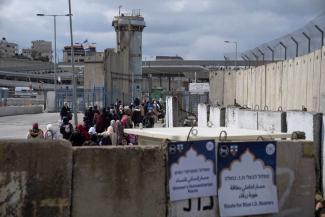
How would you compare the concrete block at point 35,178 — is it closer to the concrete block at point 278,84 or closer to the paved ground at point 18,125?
the concrete block at point 278,84

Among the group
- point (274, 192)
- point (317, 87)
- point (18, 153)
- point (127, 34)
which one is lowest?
point (274, 192)

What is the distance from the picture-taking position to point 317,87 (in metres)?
13.0

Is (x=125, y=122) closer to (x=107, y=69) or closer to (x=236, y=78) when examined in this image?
(x=236, y=78)

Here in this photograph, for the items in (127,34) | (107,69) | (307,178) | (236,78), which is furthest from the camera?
(127,34)

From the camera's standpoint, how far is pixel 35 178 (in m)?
6.49

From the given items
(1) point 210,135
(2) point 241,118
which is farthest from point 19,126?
(1) point 210,135

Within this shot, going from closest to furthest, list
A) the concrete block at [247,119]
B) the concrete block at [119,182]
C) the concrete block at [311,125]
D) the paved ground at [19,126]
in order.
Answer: the concrete block at [119,182], the concrete block at [311,125], the concrete block at [247,119], the paved ground at [19,126]

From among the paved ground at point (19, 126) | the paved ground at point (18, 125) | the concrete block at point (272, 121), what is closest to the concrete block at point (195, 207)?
the concrete block at point (272, 121)

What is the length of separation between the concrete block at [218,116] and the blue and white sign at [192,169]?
1211 cm

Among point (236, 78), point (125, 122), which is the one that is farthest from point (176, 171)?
point (236, 78)

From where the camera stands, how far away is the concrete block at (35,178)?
6.42m

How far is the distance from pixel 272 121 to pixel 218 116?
7.35 meters

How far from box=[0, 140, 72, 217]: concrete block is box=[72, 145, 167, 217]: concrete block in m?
0.14

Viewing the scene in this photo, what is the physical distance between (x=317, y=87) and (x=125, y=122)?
7944mm
